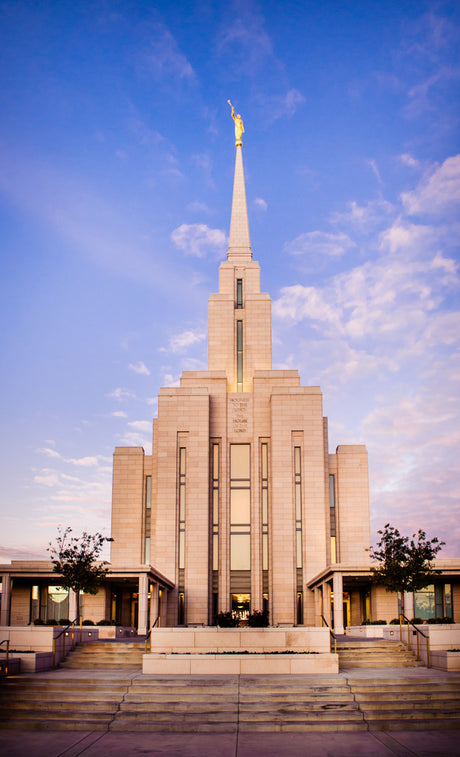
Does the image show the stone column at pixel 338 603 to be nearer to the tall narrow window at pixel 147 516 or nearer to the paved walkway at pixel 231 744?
the tall narrow window at pixel 147 516

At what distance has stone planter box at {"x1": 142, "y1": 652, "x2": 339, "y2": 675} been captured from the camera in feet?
69.5

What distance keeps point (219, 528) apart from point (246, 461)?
502 centimetres

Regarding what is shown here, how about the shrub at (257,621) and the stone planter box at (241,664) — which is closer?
the stone planter box at (241,664)

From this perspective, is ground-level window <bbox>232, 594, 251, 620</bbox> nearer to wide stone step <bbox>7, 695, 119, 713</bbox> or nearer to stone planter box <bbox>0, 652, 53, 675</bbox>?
stone planter box <bbox>0, 652, 53, 675</bbox>

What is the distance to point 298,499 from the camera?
48.9 m

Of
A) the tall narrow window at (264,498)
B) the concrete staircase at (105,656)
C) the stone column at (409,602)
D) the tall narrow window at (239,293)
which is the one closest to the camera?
the concrete staircase at (105,656)

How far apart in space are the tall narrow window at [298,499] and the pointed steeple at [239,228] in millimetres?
17586

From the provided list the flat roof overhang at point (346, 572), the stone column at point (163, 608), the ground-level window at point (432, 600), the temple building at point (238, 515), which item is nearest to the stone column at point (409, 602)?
the flat roof overhang at point (346, 572)

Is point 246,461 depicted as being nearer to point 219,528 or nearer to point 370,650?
point 219,528

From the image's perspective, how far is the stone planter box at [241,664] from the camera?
21172 millimetres

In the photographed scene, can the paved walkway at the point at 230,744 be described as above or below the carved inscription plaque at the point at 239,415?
below

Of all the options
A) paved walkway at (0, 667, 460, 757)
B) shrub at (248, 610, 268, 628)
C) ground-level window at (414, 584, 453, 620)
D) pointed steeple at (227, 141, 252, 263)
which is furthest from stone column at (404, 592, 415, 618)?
pointed steeple at (227, 141, 252, 263)

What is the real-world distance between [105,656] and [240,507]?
994 inches

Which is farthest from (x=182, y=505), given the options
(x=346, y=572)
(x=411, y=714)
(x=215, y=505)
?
(x=411, y=714)
